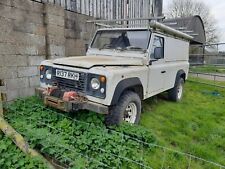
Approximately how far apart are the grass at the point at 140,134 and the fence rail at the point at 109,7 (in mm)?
2937

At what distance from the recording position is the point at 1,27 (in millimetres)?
4512

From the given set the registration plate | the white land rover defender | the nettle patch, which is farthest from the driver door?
the registration plate

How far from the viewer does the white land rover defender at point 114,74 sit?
135 inches

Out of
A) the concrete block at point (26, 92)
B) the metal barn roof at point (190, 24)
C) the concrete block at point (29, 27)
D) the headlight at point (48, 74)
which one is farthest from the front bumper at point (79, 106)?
the metal barn roof at point (190, 24)

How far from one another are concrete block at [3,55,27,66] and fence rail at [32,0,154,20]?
143 cm

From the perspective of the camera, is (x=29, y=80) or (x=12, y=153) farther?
(x=29, y=80)

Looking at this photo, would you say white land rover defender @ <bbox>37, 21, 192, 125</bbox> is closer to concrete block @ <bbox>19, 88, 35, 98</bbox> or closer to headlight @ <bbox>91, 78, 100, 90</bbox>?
headlight @ <bbox>91, 78, 100, 90</bbox>

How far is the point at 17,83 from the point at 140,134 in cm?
300

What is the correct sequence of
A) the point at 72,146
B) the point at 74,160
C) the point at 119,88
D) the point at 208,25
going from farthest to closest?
the point at 208,25 → the point at 119,88 → the point at 72,146 → the point at 74,160

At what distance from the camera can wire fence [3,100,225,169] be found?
2.89 meters

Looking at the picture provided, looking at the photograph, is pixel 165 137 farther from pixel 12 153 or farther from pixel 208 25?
pixel 208 25

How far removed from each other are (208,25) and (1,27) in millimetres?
32886

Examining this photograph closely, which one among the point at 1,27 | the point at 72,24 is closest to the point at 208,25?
the point at 72,24

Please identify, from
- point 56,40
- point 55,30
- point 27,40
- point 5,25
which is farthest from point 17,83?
point 55,30
